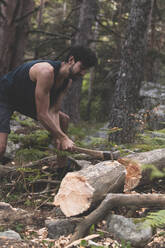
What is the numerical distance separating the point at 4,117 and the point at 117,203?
2.18 metres

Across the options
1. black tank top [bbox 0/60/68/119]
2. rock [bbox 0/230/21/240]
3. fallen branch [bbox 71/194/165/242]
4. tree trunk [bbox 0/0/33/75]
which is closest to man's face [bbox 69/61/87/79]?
black tank top [bbox 0/60/68/119]

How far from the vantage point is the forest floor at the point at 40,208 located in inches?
115

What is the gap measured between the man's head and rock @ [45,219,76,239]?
1.98 m

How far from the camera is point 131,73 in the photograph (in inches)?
267

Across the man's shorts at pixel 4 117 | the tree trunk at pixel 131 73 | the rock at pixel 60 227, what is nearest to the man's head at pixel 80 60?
the man's shorts at pixel 4 117

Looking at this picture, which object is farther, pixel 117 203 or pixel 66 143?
pixel 66 143

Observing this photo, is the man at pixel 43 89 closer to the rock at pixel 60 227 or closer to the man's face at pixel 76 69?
the man's face at pixel 76 69

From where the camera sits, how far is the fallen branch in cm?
309

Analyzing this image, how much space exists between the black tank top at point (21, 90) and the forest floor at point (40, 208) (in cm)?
101

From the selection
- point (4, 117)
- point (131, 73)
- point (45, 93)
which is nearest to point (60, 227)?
point (45, 93)

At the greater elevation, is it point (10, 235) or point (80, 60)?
point (80, 60)

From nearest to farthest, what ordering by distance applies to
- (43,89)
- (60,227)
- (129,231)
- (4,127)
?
(129,231) < (60,227) < (43,89) < (4,127)

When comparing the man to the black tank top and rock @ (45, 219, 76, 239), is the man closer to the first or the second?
the black tank top

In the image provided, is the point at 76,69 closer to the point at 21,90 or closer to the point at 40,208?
the point at 21,90
